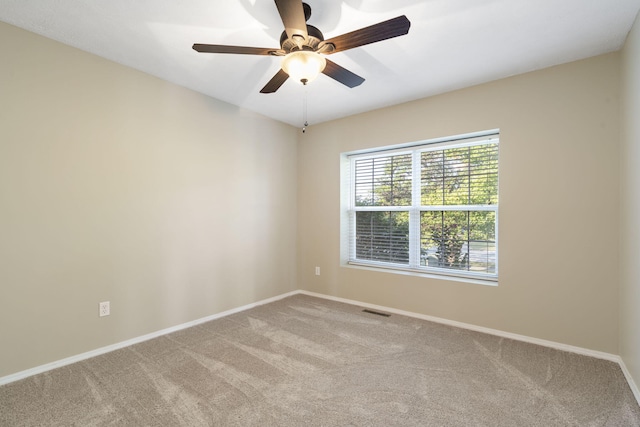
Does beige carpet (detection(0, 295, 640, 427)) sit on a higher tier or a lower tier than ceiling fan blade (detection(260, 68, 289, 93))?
lower

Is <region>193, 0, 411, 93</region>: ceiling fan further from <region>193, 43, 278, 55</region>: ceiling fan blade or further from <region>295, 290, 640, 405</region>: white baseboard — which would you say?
<region>295, 290, 640, 405</region>: white baseboard

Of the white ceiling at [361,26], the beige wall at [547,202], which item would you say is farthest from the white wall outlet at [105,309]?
the beige wall at [547,202]

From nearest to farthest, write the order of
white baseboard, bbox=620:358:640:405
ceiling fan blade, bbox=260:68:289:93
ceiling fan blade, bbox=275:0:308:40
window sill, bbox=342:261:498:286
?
ceiling fan blade, bbox=275:0:308:40, white baseboard, bbox=620:358:640:405, ceiling fan blade, bbox=260:68:289:93, window sill, bbox=342:261:498:286

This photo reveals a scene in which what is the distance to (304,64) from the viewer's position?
1862 millimetres

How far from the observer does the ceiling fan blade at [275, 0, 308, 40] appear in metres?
1.50

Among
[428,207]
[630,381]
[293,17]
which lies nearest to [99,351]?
[293,17]

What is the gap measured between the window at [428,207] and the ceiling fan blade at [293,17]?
7.50 feet

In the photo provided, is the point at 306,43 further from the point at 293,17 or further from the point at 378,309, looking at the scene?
the point at 378,309

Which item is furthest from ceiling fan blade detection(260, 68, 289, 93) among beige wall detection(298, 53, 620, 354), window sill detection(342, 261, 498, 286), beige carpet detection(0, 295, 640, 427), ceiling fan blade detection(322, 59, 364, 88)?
window sill detection(342, 261, 498, 286)

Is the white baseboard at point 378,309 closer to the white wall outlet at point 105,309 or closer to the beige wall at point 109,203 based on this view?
the beige wall at point 109,203

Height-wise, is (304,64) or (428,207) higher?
(304,64)

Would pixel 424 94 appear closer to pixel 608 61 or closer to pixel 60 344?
pixel 608 61

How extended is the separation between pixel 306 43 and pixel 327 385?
2.25 m

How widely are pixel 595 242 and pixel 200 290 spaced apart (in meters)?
3.75
